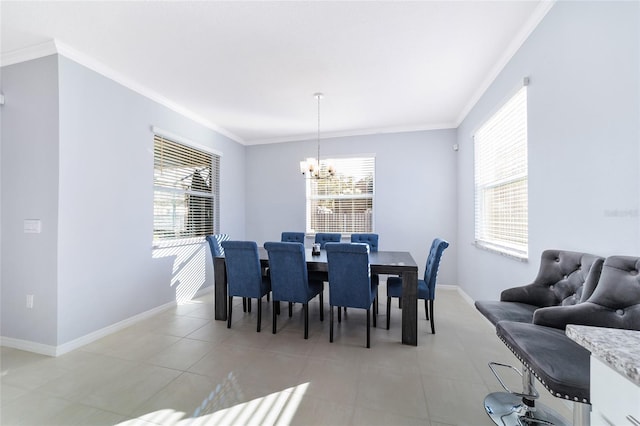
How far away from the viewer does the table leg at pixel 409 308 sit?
2570 millimetres

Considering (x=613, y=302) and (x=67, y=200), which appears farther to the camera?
(x=67, y=200)

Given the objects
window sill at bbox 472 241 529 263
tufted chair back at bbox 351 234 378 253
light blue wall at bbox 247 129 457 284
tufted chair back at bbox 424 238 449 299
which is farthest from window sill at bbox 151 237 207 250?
window sill at bbox 472 241 529 263

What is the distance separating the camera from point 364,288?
8.32 ft

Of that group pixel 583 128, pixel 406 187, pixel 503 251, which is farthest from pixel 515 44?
pixel 406 187

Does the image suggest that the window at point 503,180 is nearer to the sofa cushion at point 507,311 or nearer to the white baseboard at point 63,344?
the sofa cushion at point 507,311

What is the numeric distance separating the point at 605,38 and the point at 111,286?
4.55 metres

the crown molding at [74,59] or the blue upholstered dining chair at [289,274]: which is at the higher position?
the crown molding at [74,59]

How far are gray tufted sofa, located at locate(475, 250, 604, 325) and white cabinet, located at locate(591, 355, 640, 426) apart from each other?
0.94 metres

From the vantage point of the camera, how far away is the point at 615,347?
24.8 inches

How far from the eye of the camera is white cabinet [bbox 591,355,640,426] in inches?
22.3

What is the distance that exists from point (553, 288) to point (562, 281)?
0.08m

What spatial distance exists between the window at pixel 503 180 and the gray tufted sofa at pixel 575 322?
3.82 feet

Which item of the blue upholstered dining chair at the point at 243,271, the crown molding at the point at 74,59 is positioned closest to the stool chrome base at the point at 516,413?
A: the blue upholstered dining chair at the point at 243,271

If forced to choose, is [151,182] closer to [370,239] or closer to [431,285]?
[370,239]
